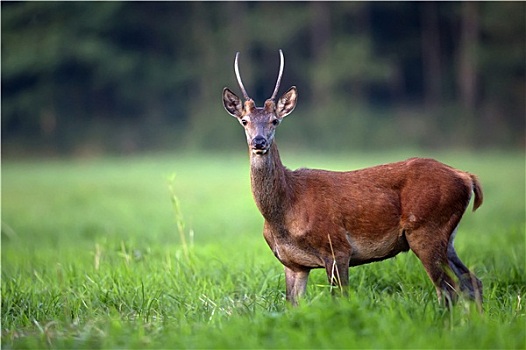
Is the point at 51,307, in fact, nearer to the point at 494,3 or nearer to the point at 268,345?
the point at 268,345

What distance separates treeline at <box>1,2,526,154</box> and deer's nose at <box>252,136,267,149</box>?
2396 cm

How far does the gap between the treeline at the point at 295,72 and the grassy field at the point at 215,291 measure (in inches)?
646

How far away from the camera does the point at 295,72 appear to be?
35875 millimetres

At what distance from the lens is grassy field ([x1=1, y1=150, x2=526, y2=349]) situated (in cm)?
520

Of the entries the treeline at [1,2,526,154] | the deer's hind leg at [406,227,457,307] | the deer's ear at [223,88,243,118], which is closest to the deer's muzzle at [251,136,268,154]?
the deer's ear at [223,88,243,118]

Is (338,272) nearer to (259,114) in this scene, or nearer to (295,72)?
(259,114)

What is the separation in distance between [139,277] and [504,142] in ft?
83.5

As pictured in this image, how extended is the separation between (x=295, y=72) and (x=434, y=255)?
29.6 meters

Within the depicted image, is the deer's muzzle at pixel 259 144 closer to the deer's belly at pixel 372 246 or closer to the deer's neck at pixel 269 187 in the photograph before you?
the deer's neck at pixel 269 187

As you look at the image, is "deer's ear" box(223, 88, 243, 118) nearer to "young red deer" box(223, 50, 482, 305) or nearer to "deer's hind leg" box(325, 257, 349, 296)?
"young red deer" box(223, 50, 482, 305)

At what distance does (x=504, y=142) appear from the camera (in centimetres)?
3111

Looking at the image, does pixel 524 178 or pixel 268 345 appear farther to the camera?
pixel 524 178

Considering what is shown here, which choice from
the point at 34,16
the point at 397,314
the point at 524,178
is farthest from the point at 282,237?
the point at 34,16

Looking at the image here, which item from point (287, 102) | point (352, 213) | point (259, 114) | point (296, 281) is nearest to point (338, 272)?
point (296, 281)
